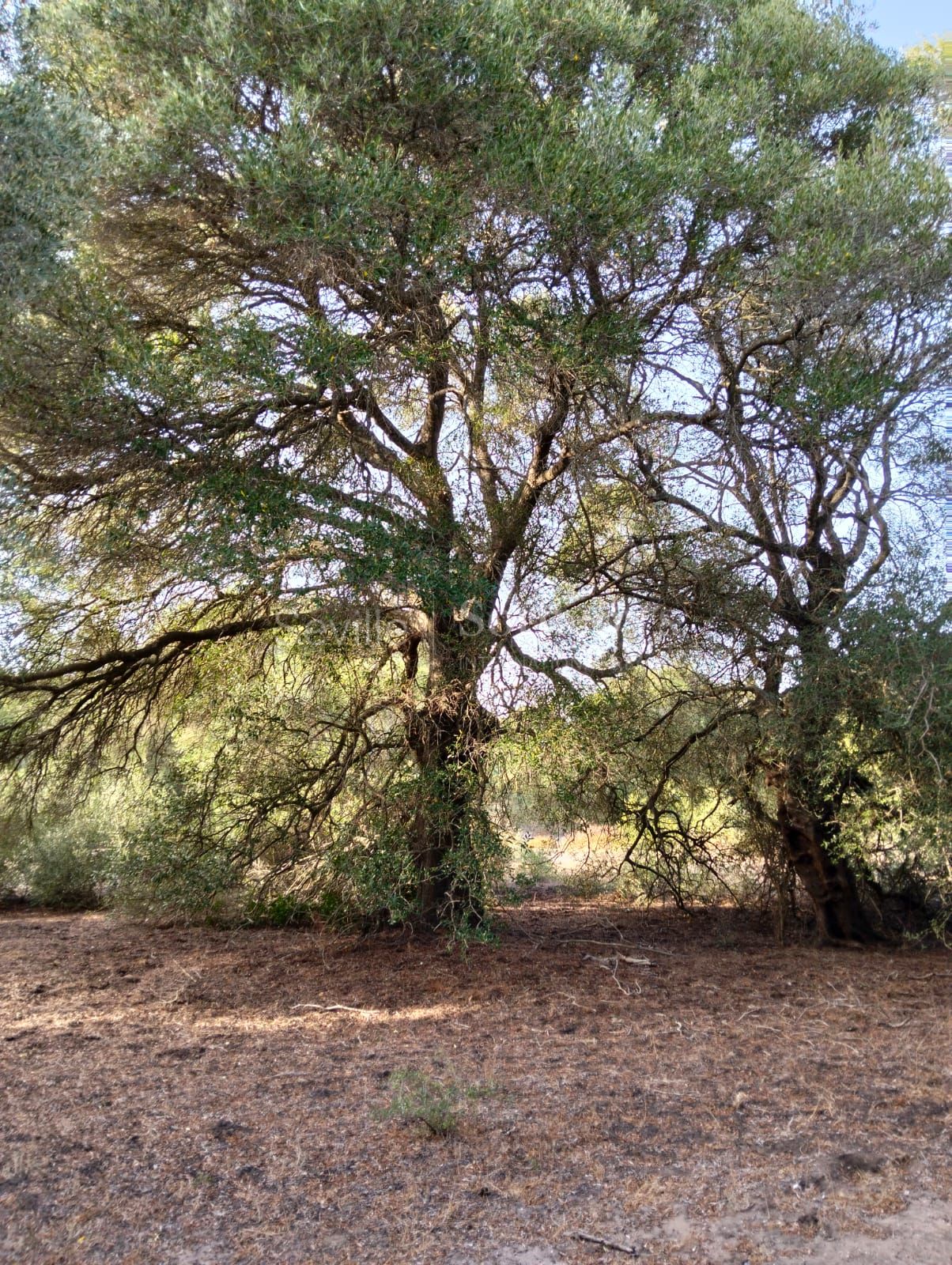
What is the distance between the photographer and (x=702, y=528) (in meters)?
8.44

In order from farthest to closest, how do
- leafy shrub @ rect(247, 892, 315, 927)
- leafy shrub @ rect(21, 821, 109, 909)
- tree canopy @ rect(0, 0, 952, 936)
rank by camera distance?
leafy shrub @ rect(21, 821, 109, 909)
leafy shrub @ rect(247, 892, 315, 927)
tree canopy @ rect(0, 0, 952, 936)

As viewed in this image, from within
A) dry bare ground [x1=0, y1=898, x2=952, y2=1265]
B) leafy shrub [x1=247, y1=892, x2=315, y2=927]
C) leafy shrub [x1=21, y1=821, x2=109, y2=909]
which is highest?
leafy shrub [x1=21, y1=821, x2=109, y2=909]

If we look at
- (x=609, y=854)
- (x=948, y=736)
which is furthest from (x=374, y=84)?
(x=609, y=854)

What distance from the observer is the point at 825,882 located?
378 inches

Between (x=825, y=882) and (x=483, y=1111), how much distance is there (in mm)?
5544

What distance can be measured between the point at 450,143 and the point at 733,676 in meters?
4.64

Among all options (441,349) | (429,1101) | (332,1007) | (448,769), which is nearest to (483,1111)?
(429,1101)

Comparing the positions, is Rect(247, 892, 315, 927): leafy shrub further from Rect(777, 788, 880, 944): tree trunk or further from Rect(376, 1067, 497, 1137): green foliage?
Rect(777, 788, 880, 944): tree trunk

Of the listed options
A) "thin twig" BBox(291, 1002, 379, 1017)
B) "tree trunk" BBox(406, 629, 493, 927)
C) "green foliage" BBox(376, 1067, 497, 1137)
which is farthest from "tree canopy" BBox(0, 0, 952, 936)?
"green foliage" BBox(376, 1067, 497, 1137)

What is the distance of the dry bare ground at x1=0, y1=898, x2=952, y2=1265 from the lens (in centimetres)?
380

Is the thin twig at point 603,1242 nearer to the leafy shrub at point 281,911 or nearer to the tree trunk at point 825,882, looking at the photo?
the leafy shrub at point 281,911

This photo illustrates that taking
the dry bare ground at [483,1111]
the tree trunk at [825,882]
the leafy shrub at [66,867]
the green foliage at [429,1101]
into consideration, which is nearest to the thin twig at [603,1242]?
the dry bare ground at [483,1111]

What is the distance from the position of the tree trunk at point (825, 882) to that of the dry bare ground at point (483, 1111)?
602mm

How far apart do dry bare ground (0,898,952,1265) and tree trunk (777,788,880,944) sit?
60 cm
